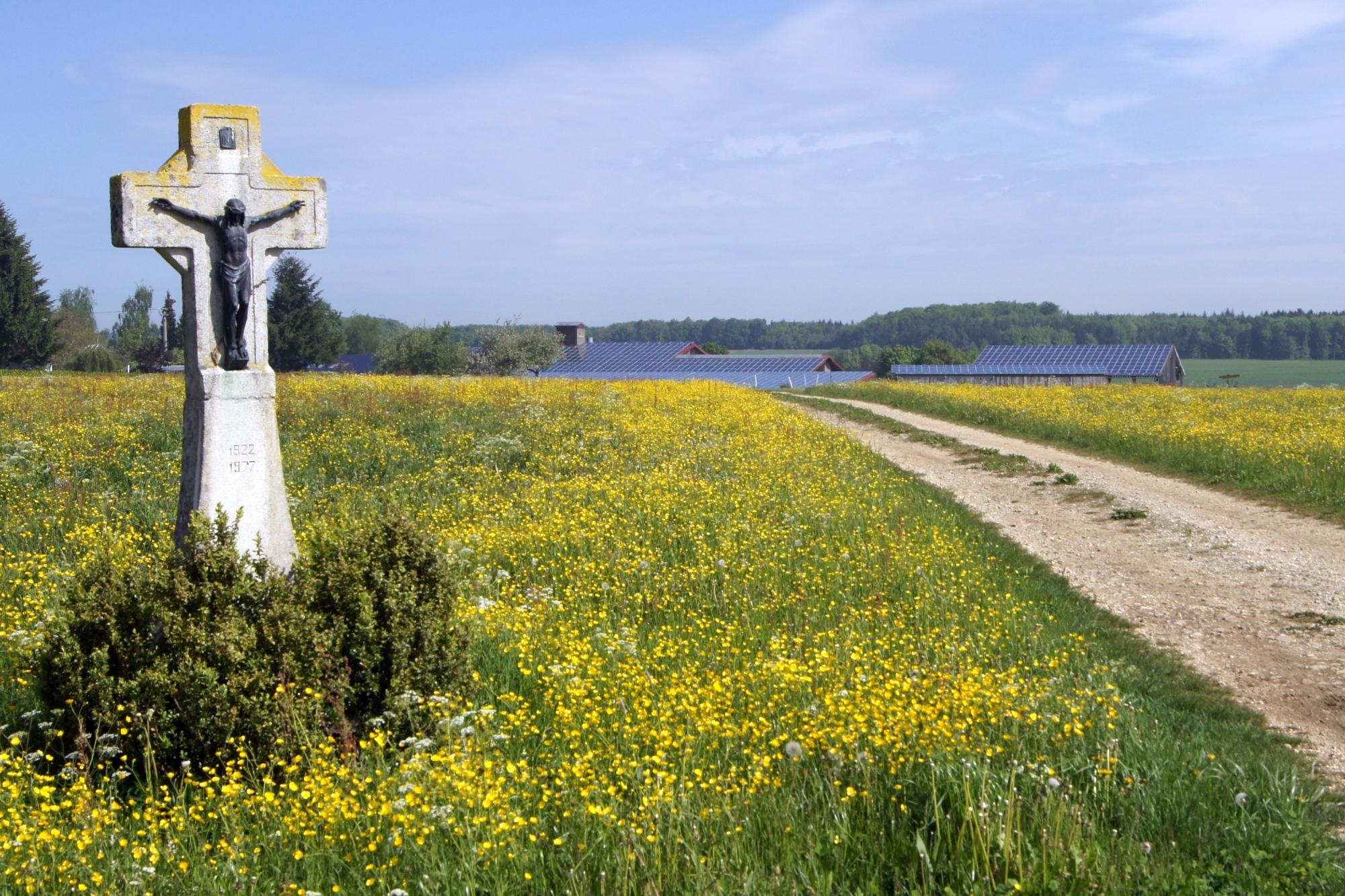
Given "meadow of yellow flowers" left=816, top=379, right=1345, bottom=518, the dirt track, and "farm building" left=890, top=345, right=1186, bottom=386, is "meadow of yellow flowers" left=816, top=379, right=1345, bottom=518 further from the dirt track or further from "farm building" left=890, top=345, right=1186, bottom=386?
"farm building" left=890, top=345, right=1186, bottom=386

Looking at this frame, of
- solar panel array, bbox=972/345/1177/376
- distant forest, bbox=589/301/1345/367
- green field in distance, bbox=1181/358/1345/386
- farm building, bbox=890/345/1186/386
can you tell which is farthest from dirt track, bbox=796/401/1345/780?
distant forest, bbox=589/301/1345/367

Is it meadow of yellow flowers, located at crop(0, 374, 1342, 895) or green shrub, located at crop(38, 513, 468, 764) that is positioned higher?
green shrub, located at crop(38, 513, 468, 764)

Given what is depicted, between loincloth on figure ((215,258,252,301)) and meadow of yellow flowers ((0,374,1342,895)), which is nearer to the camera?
meadow of yellow flowers ((0,374,1342,895))

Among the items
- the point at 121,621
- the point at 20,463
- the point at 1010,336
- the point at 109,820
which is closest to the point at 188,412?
the point at 121,621

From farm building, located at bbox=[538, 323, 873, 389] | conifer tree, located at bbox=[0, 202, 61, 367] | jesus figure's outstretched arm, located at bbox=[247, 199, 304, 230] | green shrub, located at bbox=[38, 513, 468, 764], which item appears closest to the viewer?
green shrub, located at bbox=[38, 513, 468, 764]

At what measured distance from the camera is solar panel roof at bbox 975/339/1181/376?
78.8 meters

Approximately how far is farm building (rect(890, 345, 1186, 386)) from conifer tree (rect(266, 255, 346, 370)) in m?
41.6

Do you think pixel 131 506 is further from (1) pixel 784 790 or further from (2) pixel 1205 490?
(2) pixel 1205 490

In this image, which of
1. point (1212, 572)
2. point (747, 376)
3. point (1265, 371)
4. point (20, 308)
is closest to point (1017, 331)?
point (1265, 371)

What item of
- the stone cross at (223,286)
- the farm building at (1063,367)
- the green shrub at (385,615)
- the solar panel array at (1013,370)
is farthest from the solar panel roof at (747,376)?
the green shrub at (385,615)

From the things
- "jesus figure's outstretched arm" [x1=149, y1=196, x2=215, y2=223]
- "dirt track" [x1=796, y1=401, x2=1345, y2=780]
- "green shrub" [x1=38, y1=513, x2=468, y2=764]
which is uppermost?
"jesus figure's outstretched arm" [x1=149, y1=196, x2=215, y2=223]

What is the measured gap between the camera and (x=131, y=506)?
12.0m

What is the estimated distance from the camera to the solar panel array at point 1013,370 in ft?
263

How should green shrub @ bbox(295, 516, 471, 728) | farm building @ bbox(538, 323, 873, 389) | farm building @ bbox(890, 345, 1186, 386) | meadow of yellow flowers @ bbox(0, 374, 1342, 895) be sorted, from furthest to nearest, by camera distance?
1. farm building @ bbox(890, 345, 1186, 386)
2. farm building @ bbox(538, 323, 873, 389)
3. green shrub @ bbox(295, 516, 471, 728)
4. meadow of yellow flowers @ bbox(0, 374, 1342, 895)
